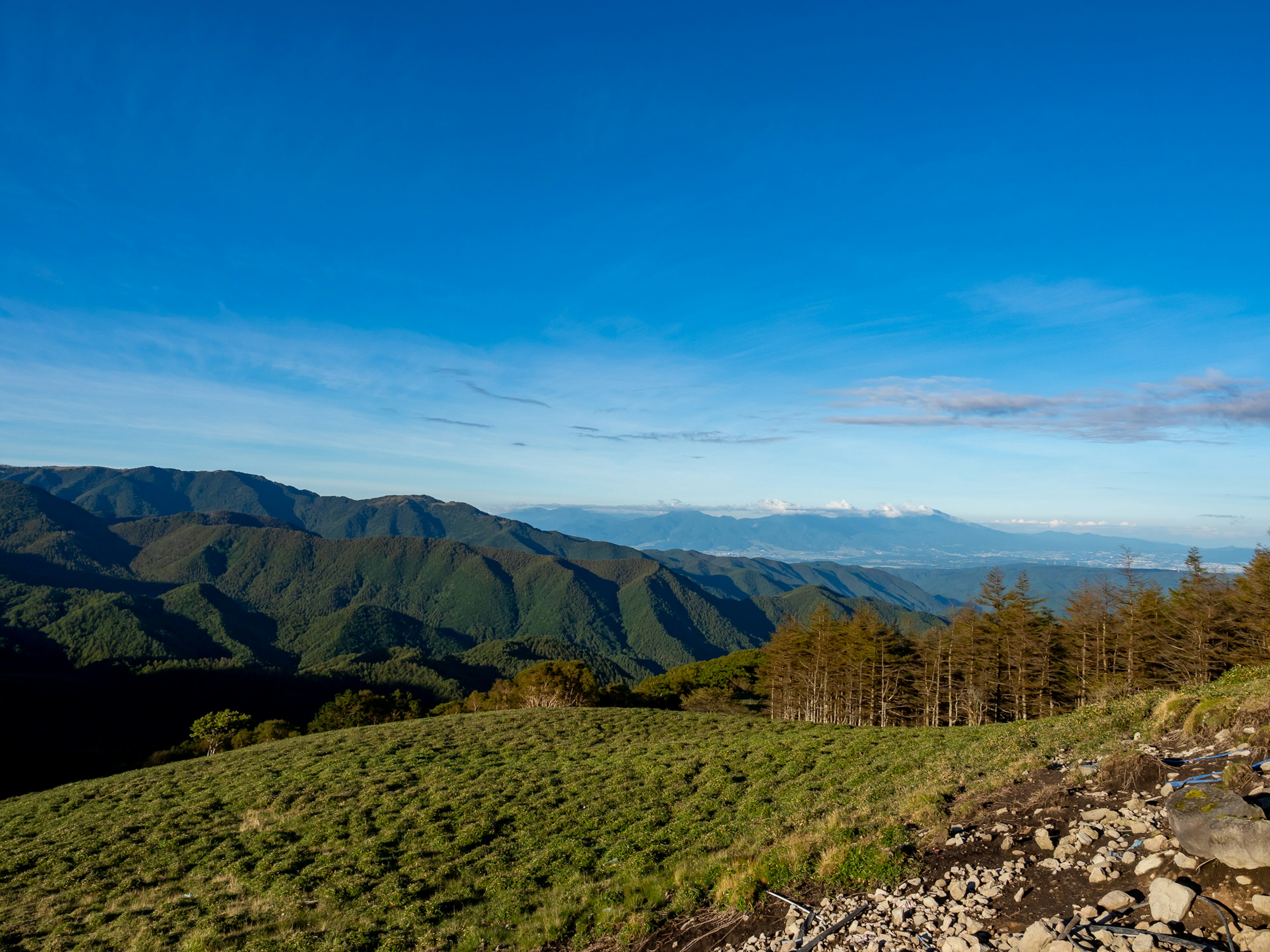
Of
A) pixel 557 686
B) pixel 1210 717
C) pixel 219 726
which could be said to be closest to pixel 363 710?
pixel 219 726

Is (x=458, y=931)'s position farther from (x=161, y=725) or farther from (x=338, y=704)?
(x=161, y=725)

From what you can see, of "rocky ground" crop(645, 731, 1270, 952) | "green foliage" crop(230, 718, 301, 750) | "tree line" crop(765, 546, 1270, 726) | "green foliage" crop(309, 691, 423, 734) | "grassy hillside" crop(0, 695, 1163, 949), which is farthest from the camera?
"green foliage" crop(309, 691, 423, 734)

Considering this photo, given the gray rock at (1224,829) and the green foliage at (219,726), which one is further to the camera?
the green foliage at (219,726)

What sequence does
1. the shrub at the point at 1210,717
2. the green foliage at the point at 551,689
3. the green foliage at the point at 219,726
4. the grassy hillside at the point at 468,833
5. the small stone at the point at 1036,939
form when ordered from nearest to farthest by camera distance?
the small stone at the point at 1036,939, the grassy hillside at the point at 468,833, the shrub at the point at 1210,717, the green foliage at the point at 551,689, the green foliage at the point at 219,726

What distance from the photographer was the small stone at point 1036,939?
255 inches

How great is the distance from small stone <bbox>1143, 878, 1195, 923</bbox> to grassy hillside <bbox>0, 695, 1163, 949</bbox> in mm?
3558

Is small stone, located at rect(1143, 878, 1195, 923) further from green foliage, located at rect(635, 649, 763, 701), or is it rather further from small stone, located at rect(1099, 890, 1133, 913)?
green foliage, located at rect(635, 649, 763, 701)

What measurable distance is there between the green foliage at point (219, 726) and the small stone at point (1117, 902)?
79390 mm

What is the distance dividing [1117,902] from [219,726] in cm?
8778

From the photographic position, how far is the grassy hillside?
36.2ft

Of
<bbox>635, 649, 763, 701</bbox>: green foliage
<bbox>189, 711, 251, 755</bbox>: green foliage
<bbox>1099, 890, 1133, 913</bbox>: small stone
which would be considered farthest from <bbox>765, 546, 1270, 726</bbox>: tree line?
<bbox>189, 711, 251, 755</bbox>: green foliage

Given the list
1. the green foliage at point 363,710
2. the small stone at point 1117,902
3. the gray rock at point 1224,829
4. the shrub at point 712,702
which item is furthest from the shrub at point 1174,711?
the green foliage at point 363,710

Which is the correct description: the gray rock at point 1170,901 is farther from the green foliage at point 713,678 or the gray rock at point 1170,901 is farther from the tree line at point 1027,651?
the green foliage at point 713,678

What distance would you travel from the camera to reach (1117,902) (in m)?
6.93
